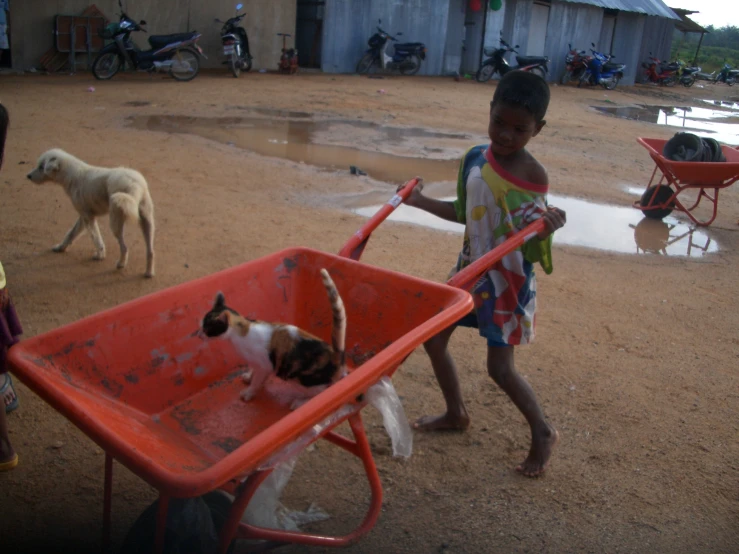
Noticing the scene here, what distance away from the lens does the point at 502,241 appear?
241 centimetres

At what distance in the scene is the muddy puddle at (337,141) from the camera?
7422 millimetres

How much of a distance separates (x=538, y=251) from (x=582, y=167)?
21.1ft

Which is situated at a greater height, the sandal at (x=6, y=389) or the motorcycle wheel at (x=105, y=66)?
the motorcycle wheel at (x=105, y=66)

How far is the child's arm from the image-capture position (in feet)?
8.41

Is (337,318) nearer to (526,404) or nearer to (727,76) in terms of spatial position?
(526,404)

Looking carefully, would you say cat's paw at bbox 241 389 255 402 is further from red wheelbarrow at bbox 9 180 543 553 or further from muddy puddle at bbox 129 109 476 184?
muddy puddle at bbox 129 109 476 184

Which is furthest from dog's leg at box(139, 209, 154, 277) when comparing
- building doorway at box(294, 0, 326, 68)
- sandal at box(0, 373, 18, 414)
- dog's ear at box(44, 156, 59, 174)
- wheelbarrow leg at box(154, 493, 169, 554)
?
building doorway at box(294, 0, 326, 68)

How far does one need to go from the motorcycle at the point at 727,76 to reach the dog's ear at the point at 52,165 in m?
32.4

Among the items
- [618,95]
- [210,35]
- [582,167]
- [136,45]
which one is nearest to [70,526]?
[582,167]

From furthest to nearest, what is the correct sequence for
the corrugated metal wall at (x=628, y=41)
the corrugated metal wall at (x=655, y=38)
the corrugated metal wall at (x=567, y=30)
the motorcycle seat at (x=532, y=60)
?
the corrugated metal wall at (x=655, y=38), the corrugated metal wall at (x=628, y=41), the corrugated metal wall at (x=567, y=30), the motorcycle seat at (x=532, y=60)

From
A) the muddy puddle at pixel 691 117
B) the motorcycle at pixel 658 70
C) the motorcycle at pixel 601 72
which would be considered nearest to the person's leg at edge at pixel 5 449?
the muddy puddle at pixel 691 117

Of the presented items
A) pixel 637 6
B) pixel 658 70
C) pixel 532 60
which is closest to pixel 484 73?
pixel 532 60

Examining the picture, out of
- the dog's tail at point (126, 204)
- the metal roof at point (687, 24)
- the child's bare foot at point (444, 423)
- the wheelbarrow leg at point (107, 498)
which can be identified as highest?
the metal roof at point (687, 24)

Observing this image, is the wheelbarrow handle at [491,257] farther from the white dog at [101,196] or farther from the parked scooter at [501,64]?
the parked scooter at [501,64]
